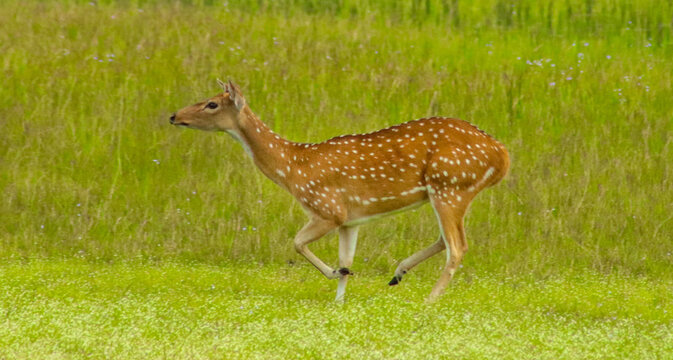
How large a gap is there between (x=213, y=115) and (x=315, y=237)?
53.0 inches

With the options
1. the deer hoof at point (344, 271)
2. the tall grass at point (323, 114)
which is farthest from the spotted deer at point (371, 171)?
the tall grass at point (323, 114)

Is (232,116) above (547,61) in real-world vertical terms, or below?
above

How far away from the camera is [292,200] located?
13.8 meters

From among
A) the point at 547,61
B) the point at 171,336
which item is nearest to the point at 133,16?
the point at 547,61

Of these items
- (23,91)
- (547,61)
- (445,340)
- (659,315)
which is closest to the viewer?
(445,340)

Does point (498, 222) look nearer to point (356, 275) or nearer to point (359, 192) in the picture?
point (356, 275)

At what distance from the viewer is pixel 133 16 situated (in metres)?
19.1

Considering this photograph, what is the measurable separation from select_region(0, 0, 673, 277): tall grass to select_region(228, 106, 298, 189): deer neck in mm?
1707

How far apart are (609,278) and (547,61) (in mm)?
6420

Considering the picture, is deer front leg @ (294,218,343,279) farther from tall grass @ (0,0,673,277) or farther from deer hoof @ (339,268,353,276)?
tall grass @ (0,0,673,277)

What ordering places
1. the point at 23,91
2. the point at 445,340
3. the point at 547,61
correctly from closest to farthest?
the point at 445,340
the point at 23,91
the point at 547,61

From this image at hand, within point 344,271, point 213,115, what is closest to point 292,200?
point 213,115

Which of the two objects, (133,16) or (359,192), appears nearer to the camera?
(359,192)

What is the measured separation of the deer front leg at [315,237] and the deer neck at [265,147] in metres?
0.55
